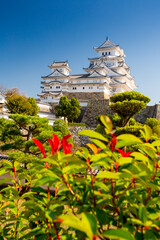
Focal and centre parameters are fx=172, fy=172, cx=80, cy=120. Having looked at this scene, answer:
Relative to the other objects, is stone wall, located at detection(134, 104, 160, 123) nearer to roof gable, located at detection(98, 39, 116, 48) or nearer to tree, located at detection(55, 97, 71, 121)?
tree, located at detection(55, 97, 71, 121)

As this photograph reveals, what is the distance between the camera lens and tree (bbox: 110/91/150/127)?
26.0 ft

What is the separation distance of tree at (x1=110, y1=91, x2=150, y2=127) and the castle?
15473mm

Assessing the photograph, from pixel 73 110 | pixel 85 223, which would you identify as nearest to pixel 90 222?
pixel 85 223

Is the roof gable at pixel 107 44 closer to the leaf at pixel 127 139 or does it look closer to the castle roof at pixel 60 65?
the castle roof at pixel 60 65

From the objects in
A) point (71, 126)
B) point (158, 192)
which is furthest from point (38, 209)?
point (71, 126)

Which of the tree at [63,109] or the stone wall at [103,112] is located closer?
the stone wall at [103,112]

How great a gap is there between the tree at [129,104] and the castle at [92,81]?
50.8 feet

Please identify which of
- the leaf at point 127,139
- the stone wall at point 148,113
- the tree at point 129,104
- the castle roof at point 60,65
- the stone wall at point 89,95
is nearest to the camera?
the leaf at point 127,139

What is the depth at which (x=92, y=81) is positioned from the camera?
2597 centimetres

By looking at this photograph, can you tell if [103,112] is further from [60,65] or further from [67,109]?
[60,65]

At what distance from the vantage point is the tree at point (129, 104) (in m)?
7.91

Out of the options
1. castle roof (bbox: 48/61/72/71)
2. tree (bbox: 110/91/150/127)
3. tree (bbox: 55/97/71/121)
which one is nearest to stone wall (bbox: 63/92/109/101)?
castle roof (bbox: 48/61/72/71)

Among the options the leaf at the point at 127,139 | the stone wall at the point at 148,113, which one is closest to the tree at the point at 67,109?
the stone wall at the point at 148,113

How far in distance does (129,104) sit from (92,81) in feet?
61.6
